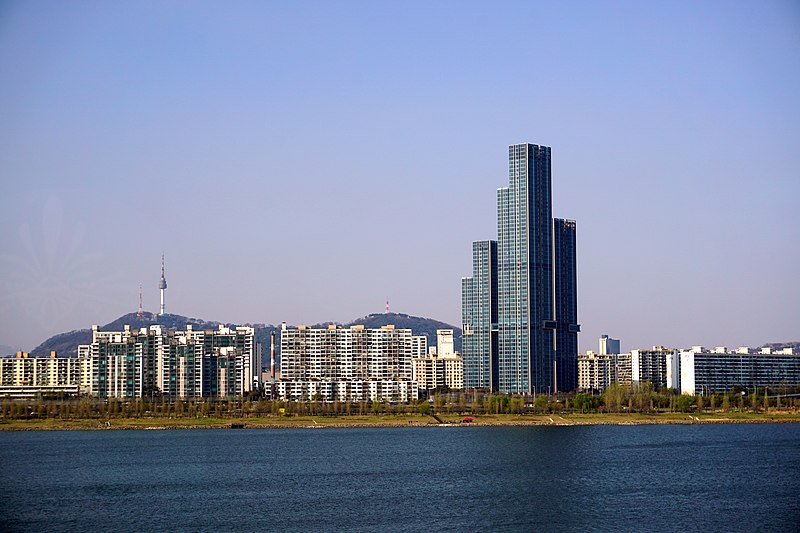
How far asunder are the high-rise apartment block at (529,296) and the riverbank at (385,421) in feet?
105

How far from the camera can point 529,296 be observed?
121 m

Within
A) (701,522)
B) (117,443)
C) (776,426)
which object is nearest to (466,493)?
(701,522)

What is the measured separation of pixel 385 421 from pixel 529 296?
1573 inches

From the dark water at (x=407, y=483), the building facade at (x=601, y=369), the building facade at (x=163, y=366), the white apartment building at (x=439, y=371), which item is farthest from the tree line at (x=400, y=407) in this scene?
the building facade at (x=601, y=369)

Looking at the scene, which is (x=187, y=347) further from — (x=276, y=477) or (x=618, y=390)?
(x=276, y=477)

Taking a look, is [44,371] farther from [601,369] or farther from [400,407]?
[601,369]

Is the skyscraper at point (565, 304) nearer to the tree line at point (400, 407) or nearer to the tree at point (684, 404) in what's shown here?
the tree line at point (400, 407)

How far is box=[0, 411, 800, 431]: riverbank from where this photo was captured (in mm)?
81688

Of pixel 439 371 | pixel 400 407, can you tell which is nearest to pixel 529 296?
pixel 439 371

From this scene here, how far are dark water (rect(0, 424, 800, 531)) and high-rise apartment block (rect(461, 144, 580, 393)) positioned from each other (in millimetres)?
51604

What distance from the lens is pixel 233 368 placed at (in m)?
121

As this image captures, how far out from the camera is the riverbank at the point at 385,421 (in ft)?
268

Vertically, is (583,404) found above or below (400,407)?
above

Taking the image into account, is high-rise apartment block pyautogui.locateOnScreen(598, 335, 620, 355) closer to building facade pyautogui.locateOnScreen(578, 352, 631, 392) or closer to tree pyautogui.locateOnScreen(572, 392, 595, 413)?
building facade pyautogui.locateOnScreen(578, 352, 631, 392)
